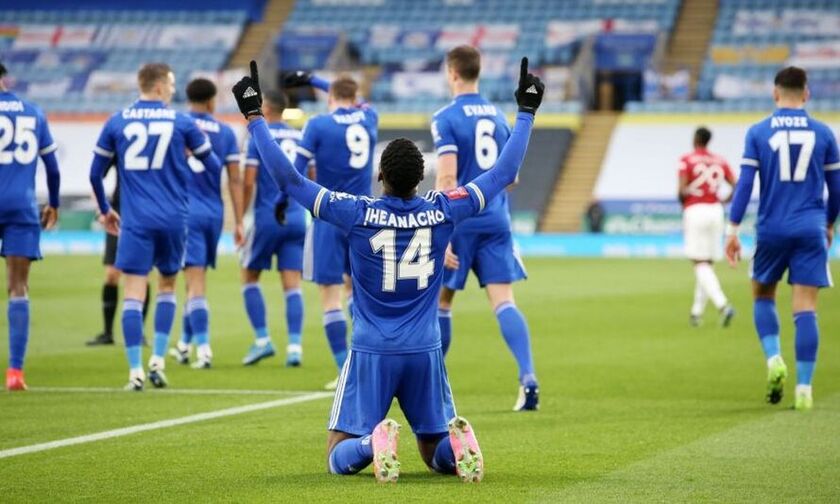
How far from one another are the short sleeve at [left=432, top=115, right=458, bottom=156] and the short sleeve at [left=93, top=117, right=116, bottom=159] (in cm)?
236

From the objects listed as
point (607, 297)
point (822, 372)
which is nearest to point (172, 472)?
point (822, 372)

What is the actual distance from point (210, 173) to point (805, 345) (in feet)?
16.7

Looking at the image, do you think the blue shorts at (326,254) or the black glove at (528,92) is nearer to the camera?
the black glove at (528,92)

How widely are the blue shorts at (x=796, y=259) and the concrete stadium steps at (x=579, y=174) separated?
2820 cm

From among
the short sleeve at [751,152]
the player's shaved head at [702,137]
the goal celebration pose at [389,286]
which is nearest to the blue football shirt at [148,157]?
the goal celebration pose at [389,286]

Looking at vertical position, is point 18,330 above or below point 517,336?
below

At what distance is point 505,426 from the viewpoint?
914 cm

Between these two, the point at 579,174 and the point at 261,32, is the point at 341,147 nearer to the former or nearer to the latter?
the point at 579,174

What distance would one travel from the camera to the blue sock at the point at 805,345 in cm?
1015

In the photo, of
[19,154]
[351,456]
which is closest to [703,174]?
[19,154]

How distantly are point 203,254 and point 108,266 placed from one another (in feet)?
7.41

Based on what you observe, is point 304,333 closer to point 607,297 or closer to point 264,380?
point 264,380

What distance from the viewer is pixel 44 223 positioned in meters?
10.9

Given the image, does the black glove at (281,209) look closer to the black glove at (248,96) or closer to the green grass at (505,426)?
the green grass at (505,426)
